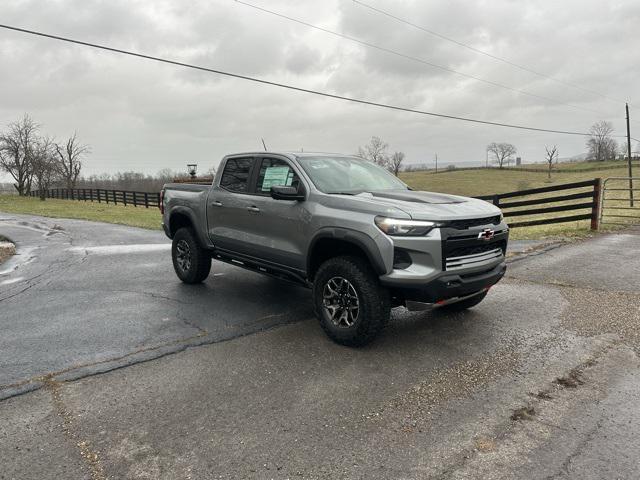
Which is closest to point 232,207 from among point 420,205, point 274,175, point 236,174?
point 236,174

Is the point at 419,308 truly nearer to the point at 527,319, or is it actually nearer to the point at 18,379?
the point at 527,319

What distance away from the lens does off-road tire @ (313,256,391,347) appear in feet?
13.5

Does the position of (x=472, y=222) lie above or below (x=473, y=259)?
above

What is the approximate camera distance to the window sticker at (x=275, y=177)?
17.1 ft

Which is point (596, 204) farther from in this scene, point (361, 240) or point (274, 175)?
point (361, 240)

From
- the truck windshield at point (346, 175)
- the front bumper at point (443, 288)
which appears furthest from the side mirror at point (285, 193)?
the front bumper at point (443, 288)

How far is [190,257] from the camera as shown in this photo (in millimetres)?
6887

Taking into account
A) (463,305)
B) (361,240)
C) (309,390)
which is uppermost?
(361,240)

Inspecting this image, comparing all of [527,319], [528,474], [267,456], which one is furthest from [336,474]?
[527,319]

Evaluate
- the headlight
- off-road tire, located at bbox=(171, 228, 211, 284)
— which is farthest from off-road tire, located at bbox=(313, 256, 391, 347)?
off-road tire, located at bbox=(171, 228, 211, 284)

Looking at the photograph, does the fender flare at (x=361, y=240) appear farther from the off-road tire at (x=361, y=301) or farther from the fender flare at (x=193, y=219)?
the fender flare at (x=193, y=219)

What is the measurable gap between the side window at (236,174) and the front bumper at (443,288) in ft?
8.47

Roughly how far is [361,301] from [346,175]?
1.76 m

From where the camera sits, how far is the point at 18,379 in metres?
3.78
